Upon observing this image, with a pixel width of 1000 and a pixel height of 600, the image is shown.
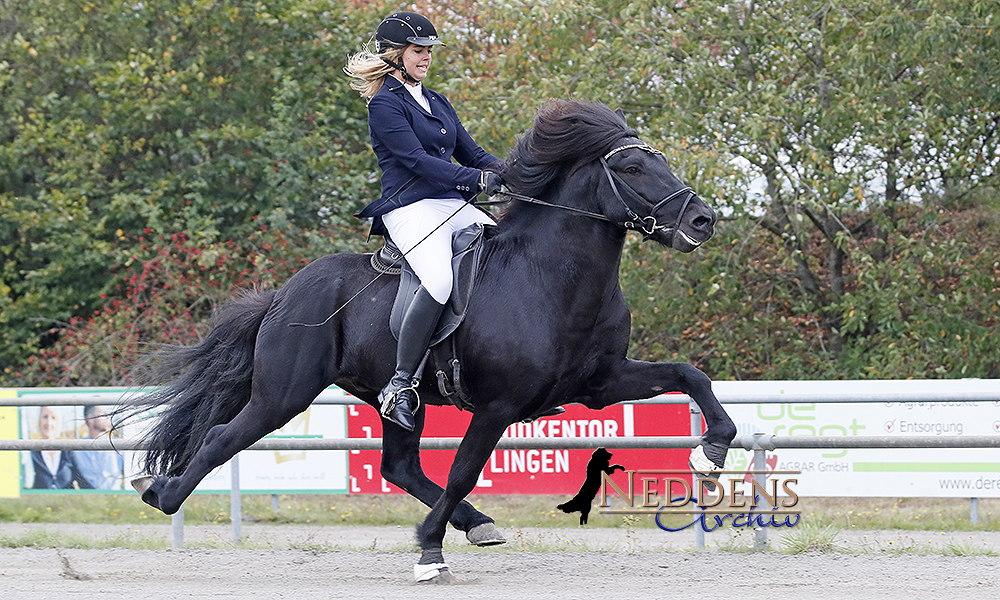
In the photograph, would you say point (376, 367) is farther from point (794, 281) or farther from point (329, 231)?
point (329, 231)

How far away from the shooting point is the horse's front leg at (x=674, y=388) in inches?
213

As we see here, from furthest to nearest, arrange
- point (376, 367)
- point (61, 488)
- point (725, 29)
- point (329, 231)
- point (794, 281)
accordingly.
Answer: point (329, 231) < point (794, 281) < point (725, 29) < point (61, 488) < point (376, 367)

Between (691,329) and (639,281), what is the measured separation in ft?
3.72

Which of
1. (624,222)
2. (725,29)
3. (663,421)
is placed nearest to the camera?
(624,222)

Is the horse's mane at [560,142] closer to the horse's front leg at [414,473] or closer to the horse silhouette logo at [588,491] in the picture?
the horse's front leg at [414,473]

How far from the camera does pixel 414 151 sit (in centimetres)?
561

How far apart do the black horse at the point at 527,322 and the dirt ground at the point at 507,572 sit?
479 millimetres

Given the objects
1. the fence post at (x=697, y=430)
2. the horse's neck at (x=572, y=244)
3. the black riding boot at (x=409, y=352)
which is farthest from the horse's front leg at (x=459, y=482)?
the fence post at (x=697, y=430)

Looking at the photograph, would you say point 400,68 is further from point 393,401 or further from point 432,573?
point 432,573

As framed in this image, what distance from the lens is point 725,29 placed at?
13.2 meters

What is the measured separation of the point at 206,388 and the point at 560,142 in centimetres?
258

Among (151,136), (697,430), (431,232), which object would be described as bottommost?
(697,430)

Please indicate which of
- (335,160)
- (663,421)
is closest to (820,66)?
(663,421)

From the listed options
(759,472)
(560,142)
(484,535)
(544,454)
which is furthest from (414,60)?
(544,454)
